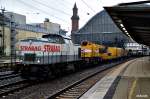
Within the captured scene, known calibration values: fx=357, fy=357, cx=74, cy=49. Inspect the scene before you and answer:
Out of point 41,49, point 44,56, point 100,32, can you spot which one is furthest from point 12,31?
point 41,49

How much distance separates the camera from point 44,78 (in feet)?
74.3

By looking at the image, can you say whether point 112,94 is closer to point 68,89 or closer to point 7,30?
point 68,89

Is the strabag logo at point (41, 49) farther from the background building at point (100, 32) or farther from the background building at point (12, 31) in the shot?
the background building at point (100, 32)

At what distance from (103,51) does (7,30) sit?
122ft

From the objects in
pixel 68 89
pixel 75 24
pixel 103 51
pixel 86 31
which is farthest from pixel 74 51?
pixel 75 24

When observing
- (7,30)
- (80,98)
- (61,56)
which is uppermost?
(7,30)

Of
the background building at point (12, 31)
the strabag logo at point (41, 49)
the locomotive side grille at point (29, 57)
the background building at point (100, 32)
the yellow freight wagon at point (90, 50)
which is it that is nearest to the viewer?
the locomotive side grille at point (29, 57)

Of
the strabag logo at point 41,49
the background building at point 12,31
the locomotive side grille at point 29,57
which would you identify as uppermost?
the background building at point 12,31

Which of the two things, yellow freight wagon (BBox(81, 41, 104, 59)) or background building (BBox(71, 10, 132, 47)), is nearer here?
yellow freight wagon (BBox(81, 41, 104, 59))

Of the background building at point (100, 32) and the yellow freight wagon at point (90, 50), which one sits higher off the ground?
the background building at point (100, 32)

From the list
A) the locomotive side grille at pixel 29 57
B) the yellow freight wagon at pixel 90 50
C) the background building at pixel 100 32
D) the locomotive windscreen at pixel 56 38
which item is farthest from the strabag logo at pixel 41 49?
the background building at pixel 100 32

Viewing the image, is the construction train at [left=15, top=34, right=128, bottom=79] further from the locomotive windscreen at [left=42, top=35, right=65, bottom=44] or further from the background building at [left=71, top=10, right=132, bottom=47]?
the background building at [left=71, top=10, right=132, bottom=47]

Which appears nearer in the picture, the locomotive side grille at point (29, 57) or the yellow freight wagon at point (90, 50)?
the locomotive side grille at point (29, 57)

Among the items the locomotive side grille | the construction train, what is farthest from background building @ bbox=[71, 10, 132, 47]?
the locomotive side grille
